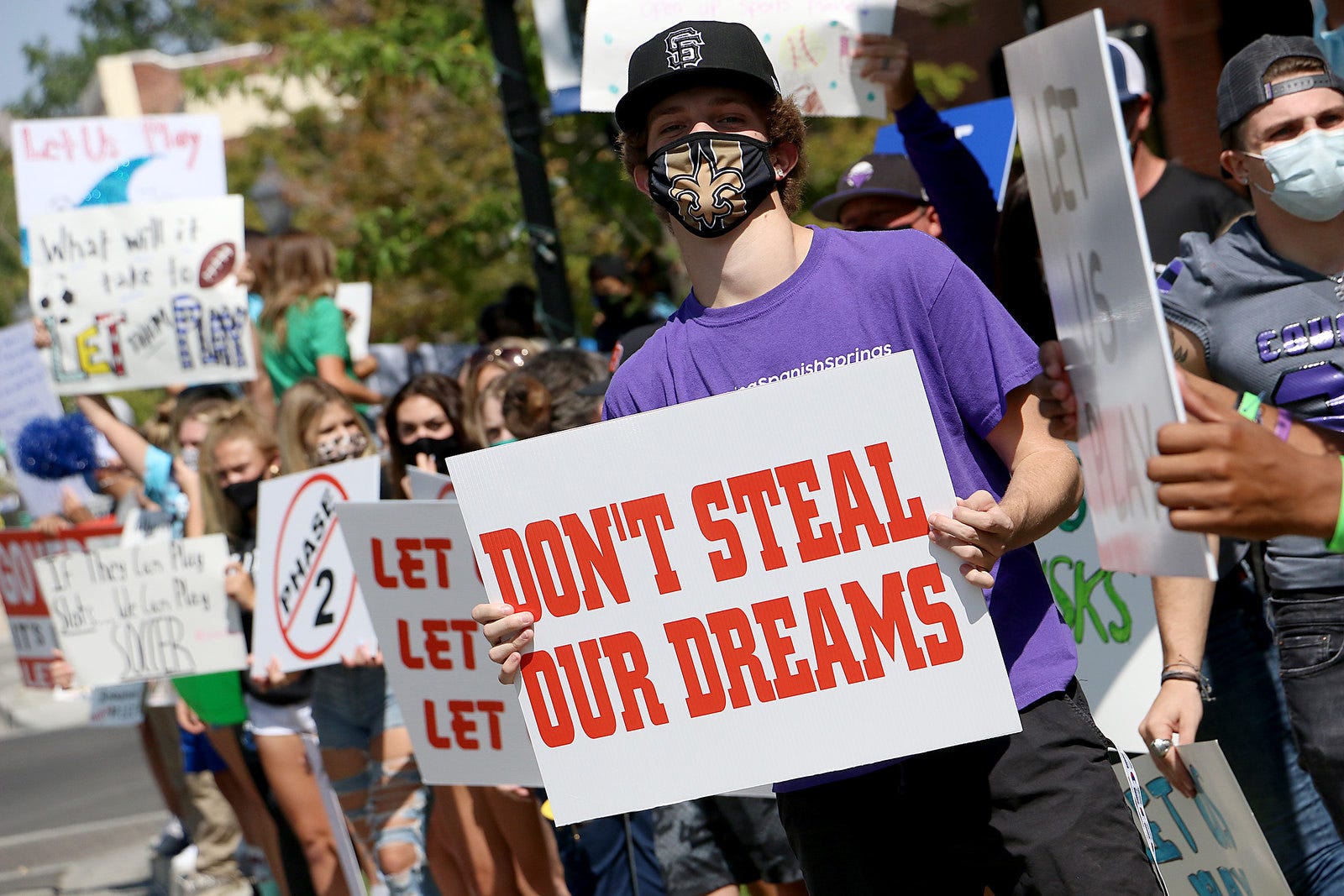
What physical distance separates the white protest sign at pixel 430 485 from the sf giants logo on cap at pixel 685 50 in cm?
230

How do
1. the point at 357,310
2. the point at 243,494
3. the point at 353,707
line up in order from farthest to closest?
the point at 357,310
the point at 243,494
the point at 353,707

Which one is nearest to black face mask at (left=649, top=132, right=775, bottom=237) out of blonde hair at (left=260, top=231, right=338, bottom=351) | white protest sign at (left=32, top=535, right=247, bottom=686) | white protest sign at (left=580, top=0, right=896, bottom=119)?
white protest sign at (left=580, top=0, right=896, bottom=119)

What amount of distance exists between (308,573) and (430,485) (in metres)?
0.76

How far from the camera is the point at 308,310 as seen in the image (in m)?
7.21

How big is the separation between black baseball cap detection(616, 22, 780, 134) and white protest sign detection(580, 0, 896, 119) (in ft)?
5.01

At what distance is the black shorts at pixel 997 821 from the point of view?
2.69 meters

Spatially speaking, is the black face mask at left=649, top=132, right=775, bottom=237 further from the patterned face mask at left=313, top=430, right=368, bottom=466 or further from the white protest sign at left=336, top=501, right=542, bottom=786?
the patterned face mask at left=313, top=430, right=368, bottom=466

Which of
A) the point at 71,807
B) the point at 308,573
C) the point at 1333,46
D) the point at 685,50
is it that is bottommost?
the point at 71,807

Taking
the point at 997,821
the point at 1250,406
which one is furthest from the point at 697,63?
the point at 997,821

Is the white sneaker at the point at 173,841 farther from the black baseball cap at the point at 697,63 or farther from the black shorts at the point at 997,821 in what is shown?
the black baseball cap at the point at 697,63

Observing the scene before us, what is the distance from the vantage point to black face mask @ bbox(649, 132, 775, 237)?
2842 millimetres

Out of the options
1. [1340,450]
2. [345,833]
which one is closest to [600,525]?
[1340,450]

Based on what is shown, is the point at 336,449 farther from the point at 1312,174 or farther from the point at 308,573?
the point at 1312,174

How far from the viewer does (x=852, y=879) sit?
2.77 meters
